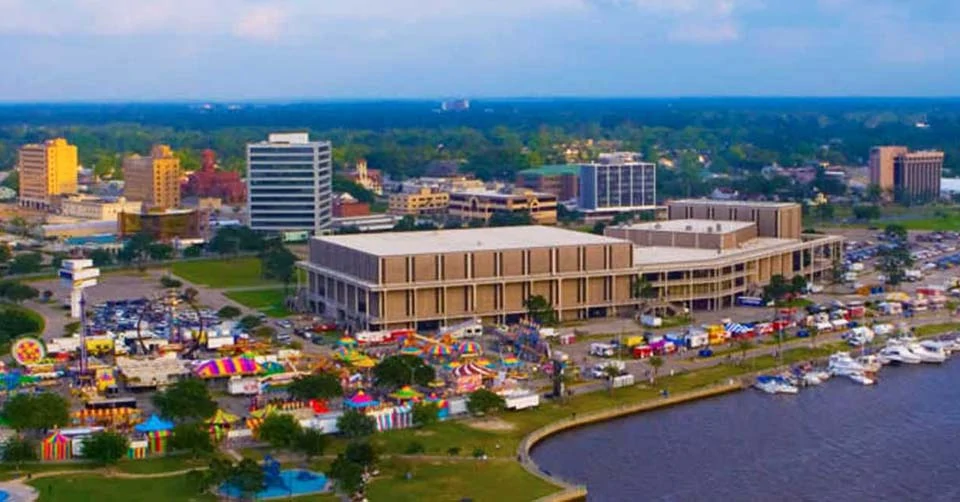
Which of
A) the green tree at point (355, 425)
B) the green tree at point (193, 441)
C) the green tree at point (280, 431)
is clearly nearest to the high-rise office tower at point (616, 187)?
the green tree at point (355, 425)

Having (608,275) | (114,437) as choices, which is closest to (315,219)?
(608,275)

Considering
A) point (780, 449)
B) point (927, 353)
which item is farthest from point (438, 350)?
point (927, 353)

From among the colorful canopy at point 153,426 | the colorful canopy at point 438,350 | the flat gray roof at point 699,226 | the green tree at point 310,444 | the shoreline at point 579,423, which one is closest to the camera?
the shoreline at point 579,423

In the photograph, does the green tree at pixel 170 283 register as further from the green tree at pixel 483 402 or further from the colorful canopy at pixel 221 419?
the green tree at pixel 483 402

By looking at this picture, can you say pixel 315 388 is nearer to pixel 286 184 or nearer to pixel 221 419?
Result: pixel 221 419

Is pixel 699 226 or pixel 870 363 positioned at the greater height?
pixel 699 226

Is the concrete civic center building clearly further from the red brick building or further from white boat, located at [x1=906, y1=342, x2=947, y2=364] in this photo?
the red brick building
